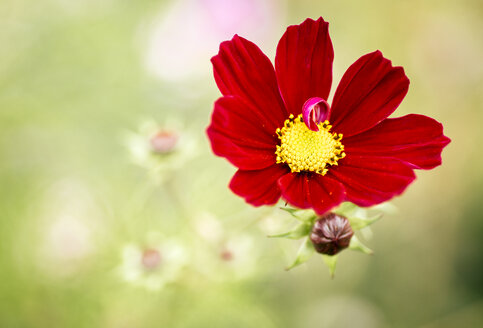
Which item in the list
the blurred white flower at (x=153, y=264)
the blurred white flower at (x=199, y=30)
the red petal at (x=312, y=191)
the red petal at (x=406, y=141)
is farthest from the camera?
the blurred white flower at (x=199, y=30)

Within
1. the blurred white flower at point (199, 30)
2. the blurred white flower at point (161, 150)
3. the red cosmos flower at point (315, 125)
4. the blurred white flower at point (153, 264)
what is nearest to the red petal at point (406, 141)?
the red cosmos flower at point (315, 125)

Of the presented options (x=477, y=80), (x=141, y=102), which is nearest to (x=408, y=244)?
(x=477, y=80)

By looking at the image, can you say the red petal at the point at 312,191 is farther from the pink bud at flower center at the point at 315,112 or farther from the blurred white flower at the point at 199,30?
the blurred white flower at the point at 199,30

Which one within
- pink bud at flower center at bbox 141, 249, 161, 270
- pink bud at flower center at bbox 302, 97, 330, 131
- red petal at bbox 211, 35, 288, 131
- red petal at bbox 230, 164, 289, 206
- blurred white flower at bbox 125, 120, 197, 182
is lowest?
red petal at bbox 230, 164, 289, 206

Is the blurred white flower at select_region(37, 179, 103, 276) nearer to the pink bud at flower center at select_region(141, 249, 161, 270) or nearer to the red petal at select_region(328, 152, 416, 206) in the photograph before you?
the pink bud at flower center at select_region(141, 249, 161, 270)

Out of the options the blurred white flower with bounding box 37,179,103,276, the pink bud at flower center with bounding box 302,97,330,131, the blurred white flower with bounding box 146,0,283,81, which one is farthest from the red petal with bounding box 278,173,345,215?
the blurred white flower with bounding box 146,0,283,81

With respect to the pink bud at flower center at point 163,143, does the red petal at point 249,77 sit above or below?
below
